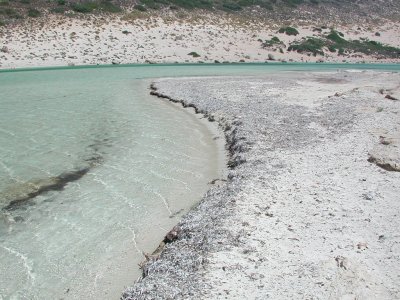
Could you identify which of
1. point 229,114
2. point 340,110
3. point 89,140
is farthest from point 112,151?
point 340,110

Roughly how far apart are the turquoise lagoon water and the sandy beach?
87.7 feet

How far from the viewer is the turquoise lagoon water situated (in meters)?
7.66

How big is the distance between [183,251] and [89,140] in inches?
385

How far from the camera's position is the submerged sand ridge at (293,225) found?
21.2ft

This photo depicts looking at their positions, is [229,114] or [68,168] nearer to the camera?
[68,168]

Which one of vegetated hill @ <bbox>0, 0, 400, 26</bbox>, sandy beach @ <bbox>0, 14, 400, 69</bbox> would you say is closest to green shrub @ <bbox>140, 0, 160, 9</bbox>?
vegetated hill @ <bbox>0, 0, 400, 26</bbox>

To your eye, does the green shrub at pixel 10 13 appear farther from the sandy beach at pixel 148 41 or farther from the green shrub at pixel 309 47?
the green shrub at pixel 309 47

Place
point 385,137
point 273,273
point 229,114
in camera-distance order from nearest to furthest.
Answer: point 273,273, point 385,137, point 229,114

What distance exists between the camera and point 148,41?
57.2m

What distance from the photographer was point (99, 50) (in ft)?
170

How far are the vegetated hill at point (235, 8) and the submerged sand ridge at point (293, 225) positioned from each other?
1956 inches

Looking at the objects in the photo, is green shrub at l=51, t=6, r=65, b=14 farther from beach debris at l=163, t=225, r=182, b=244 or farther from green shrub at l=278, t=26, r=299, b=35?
beach debris at l=163, t=225, r=182, b=244

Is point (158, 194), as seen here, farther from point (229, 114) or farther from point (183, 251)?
point (229, 114)

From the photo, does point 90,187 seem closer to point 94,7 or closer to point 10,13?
point 10,13
